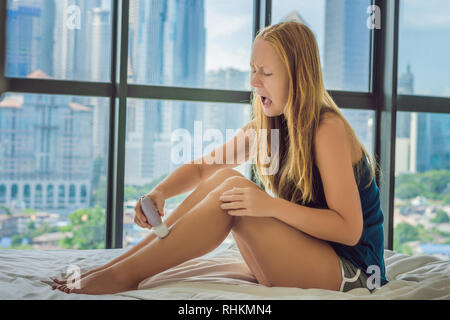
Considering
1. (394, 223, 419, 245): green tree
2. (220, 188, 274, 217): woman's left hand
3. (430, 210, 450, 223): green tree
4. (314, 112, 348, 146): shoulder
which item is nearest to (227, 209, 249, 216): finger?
(220, 188, 274, 217): woman's left hand

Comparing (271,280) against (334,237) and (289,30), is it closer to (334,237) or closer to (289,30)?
(334,237)

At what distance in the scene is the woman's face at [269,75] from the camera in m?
1.13

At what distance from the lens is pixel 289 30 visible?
1123 millimetres

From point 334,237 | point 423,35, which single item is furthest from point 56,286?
point 423,35

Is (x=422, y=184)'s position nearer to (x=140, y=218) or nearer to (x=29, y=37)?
(x=140, y=218)

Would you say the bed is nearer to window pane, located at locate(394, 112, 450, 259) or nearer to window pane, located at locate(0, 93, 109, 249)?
window pane, located at locate(0, 93, 109, 249)

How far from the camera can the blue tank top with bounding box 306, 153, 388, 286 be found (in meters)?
1.06

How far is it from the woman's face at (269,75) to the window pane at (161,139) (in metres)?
1.13

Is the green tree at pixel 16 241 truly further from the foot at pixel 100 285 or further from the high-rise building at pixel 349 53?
the high-rise building at pixel 349 53

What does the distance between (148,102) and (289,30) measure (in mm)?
1328

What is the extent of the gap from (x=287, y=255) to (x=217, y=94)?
150 centimetres

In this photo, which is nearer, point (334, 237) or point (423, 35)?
point (334, 237)

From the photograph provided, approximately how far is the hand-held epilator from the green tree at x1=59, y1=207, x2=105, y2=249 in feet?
4.29
